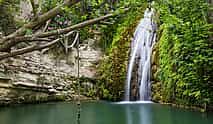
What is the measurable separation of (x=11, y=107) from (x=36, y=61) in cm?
237

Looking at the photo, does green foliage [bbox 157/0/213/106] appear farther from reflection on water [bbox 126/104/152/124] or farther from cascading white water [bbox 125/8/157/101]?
cascading white water [bbox 125/8/157/101]

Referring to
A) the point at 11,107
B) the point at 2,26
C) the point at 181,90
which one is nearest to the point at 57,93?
the point at 11,107

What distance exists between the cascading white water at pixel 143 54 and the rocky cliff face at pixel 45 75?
1.81m

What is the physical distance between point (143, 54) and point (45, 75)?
3.78m

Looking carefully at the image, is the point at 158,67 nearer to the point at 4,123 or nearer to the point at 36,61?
the point at 36,61

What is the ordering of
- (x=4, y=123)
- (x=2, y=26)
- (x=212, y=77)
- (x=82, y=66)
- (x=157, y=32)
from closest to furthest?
(x=4, y=123), (x=212, y=77), (x=2, y=26), (x=157, y=32), (x=82, y=66)

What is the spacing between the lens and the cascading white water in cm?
1263

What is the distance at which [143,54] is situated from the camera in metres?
13.3

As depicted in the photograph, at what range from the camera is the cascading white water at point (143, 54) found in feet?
41.4

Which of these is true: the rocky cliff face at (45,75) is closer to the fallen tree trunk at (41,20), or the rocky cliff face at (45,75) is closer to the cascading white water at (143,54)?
the cascading white water at (143,54)

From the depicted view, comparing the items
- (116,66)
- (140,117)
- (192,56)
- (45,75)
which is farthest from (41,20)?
(116,66)

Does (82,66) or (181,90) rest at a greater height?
(82,66)

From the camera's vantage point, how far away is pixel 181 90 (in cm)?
1035

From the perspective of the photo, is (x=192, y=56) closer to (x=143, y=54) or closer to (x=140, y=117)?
(x=140, y=117)
